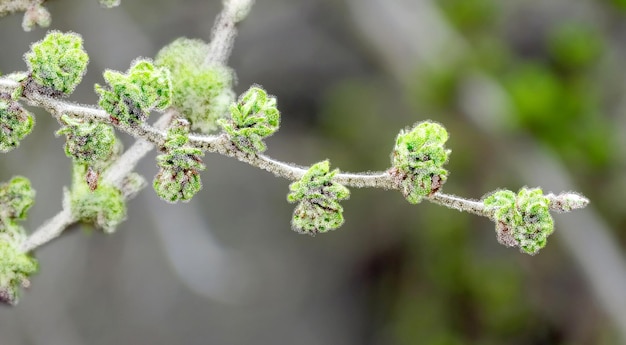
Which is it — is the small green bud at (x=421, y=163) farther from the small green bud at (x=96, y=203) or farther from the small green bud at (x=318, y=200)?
the small green bud at (x=96, y=203)

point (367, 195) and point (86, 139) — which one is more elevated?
point (367, 195)

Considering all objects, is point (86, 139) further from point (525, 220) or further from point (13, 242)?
point (525, 220)

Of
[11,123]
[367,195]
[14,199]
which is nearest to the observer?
[11,123]

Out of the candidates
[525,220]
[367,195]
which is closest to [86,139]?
[525,220]

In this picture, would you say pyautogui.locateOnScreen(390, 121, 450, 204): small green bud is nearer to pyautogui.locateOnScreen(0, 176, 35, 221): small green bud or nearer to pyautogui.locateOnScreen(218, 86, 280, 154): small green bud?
pyautogui.locateOnScreen(218, 86, 280, 154): small green bud

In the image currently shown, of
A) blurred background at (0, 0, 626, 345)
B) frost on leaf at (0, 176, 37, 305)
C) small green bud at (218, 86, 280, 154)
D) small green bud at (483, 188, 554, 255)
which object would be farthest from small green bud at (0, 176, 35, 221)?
blurred background at (0, 0, 626, 345)

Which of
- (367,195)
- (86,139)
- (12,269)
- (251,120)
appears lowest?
(12,269)

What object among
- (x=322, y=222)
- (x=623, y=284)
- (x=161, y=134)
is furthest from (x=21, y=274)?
(x=623, y=284)
